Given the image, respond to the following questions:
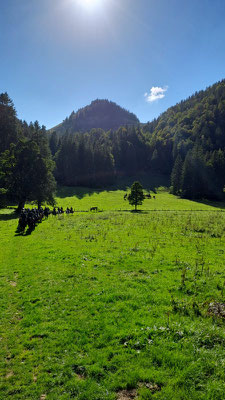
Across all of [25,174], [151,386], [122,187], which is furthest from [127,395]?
[122,187]

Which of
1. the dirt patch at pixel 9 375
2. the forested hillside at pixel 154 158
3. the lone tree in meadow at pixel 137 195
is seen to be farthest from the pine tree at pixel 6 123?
the dirt patch at pixel 9 375

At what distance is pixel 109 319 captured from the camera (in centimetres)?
968

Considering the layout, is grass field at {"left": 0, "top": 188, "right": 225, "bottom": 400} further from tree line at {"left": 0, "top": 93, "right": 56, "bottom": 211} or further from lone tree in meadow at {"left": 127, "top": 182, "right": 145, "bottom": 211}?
lone tree in meadow at {"left": 127, "top": 182, "right": 145, "bottom": 211}

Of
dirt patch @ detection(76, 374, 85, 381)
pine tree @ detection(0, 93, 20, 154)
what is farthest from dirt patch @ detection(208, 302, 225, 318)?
pine tree @ detection(0, 93, 20, 154)

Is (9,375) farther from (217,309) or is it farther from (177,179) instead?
(177,179)

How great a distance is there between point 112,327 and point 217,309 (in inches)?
199

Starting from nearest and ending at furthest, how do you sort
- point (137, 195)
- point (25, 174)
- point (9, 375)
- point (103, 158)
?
1. point (9, 375)
2. point (25, 174)
3. point (137, 195)
4. point (103, 158)

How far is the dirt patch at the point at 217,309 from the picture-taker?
31.2 feet

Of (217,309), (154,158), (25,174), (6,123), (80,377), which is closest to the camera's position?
(80,377)

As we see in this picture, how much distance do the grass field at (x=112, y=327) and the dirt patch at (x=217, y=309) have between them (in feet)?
0.14

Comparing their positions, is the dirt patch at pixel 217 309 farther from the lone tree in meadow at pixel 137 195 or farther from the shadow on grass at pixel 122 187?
the shadow on grass at pixel 122 187

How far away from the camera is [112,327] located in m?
9.09

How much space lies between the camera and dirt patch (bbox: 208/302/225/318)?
31.2 feet

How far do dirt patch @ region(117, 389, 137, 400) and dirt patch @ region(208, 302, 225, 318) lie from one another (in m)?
5.21
